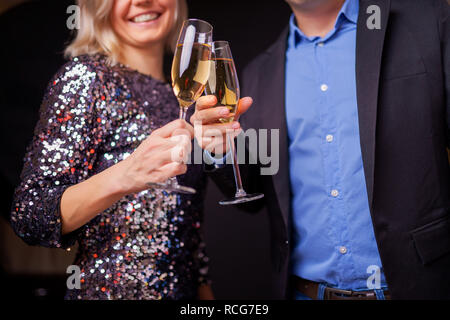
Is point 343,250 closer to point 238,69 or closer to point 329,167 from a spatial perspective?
point 329,167

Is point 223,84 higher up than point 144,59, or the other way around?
point 144,59

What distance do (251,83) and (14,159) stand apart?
1503 mm

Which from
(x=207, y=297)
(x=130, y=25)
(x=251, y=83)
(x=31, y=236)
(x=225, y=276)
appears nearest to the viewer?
(x=31, y=236)

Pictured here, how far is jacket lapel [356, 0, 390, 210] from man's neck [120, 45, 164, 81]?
798 mm

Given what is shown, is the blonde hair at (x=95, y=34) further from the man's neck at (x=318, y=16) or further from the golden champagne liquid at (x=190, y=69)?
the man's neck at (x=318, y=16)

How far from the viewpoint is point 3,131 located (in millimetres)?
2561

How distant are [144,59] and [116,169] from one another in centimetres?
66

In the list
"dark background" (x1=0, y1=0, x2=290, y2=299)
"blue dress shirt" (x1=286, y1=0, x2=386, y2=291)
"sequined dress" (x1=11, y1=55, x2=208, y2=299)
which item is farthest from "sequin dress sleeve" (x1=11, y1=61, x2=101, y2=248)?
"dark background" (x1=0, y1=0, x2=290, y2=299)

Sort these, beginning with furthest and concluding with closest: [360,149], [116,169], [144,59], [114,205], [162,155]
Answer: [144,59]
[360,149]
[114,205]
[116,169]
[162,155]

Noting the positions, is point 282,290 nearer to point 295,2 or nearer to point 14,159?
point 295,2

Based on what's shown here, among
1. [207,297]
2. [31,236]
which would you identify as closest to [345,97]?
[207,297]

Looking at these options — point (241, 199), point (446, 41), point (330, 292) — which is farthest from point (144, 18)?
point (330, 292)

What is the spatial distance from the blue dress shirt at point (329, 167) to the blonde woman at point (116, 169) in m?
0.41

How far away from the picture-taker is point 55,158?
4.41 feet
